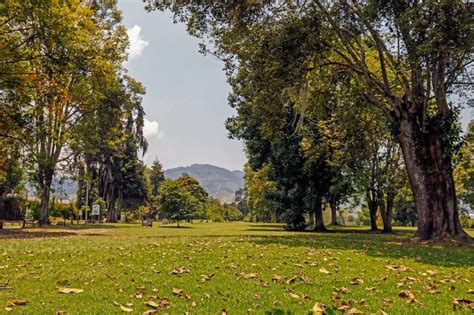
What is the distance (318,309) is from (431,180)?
14452 millimetres

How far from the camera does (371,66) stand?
26.0 metres

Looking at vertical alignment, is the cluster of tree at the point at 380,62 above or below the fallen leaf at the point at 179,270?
above

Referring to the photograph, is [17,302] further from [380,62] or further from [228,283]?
[380,62]

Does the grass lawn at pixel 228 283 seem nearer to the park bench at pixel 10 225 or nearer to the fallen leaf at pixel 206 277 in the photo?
the fallen leaf at pixel 206 277

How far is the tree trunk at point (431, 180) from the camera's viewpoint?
16.5 metres

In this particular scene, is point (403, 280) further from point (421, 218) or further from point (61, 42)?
point (61, 42)

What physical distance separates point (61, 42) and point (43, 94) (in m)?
4.07

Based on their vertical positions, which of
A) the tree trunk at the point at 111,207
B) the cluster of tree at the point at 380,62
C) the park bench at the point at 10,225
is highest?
the cluster of tree at the point at 380,62

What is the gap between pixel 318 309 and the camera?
4.56 metres

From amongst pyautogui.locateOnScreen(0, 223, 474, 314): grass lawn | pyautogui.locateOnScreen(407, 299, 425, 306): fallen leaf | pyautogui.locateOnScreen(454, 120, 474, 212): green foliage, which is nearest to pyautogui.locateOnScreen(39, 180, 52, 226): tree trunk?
pyautogui.locateOnScreen(0, 223, 474, 314): grass lawn

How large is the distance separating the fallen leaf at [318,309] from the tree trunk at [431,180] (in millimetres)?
13650

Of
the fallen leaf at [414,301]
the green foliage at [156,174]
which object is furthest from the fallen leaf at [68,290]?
the green foliage at [156,174]

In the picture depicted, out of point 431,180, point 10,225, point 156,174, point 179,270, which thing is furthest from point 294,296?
point 156,174

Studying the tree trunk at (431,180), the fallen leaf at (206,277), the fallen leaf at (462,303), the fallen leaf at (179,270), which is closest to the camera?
the fallen leaf at (462,303)
